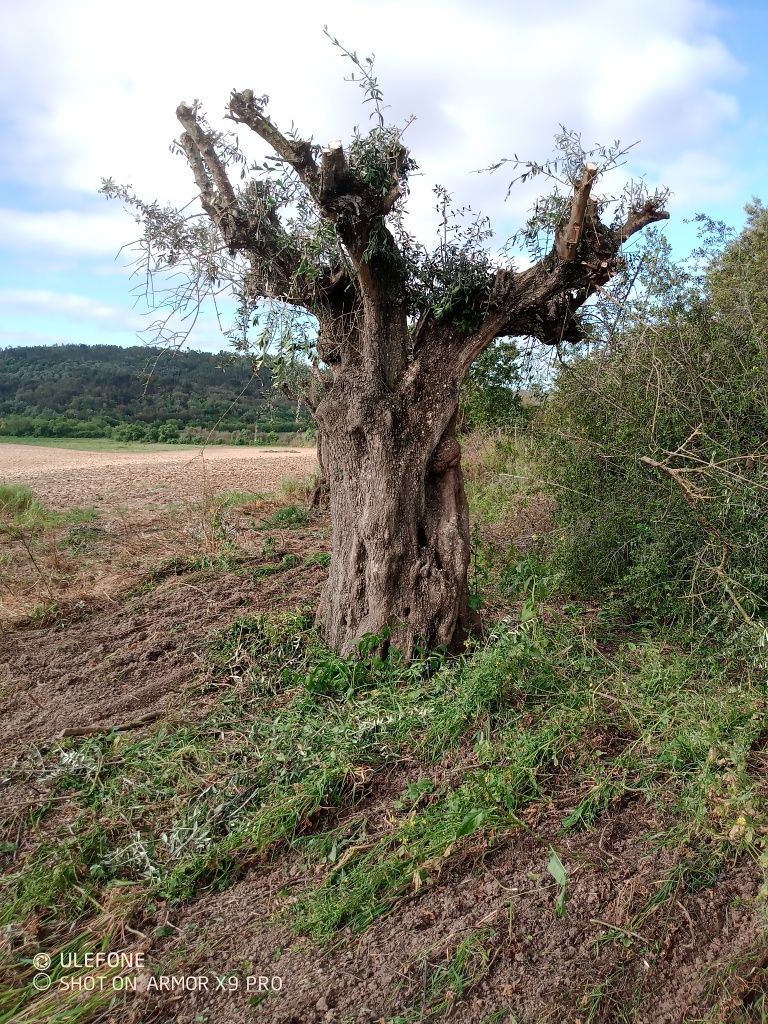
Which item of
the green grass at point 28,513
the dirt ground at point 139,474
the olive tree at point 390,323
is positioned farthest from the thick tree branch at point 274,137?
the green grass at point 28,513

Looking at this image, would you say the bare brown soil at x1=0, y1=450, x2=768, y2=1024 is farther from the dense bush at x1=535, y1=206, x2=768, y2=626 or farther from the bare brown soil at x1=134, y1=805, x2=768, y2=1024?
the dense bush at x1=535, y1=206, x2=768, y2=626

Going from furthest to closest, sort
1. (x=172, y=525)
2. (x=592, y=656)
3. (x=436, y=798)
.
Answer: (x=172, y=525), (x=592, y=656), (x=436, y=798)

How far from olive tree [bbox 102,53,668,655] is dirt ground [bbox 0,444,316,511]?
3837mm

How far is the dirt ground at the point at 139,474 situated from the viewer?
1165 cm

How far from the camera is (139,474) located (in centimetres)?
1441

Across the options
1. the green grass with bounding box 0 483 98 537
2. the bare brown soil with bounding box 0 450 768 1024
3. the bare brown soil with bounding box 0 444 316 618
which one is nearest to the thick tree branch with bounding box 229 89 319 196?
the bare brown soil with bounding box 0 450 768 1024

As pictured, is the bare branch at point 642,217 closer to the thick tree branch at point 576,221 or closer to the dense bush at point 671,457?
the thick tree branch at point 576,221

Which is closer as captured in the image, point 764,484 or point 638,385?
point 764,484

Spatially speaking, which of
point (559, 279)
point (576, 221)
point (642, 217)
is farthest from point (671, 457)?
point (576, 221)

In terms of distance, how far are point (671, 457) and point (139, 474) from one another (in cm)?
1132

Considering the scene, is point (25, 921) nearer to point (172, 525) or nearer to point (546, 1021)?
point (546, 1021)

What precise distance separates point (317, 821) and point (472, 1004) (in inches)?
49.4

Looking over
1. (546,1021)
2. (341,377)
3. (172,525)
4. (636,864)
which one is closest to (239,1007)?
(546,1021)

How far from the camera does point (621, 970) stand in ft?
8.79
